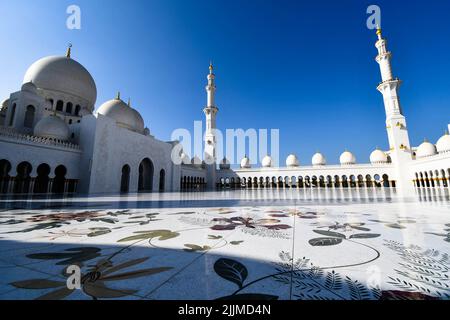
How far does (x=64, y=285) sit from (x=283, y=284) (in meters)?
1.08

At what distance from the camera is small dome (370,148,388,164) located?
20.4m

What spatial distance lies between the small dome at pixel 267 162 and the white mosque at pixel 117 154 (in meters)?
0.46

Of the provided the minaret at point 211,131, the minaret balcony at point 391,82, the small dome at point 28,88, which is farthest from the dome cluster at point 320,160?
the small dome at point 28,88

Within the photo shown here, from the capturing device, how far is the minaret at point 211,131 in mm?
23406

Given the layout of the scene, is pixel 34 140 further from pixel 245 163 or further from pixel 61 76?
pixel 245 163

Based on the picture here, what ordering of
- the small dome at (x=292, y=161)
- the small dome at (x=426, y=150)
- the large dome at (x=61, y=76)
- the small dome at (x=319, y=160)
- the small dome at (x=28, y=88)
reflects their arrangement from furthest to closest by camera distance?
the small dome at (x=292, y=161) < the small dome at (x=319, y=160) < the small dome at (x=426, y=150) < the large dome at (x=61, y=76) < the small dome at (x=28, y=88)

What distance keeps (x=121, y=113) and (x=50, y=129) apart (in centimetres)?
513

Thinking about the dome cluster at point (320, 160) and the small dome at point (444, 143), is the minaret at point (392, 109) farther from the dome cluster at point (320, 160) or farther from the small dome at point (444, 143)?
the dome cluster at point (320, 160)

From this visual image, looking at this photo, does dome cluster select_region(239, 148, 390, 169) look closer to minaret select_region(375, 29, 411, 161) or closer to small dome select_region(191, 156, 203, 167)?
small dome select_region(191, 156, 203, 167)

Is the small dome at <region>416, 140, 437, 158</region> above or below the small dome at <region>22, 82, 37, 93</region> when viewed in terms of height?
below

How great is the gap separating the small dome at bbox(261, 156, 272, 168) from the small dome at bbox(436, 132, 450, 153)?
14.6m

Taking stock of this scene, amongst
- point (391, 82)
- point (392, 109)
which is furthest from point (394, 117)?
point (391, 82)

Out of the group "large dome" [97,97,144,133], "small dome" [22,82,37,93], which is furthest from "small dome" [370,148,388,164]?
"small dome" [22,82,37,93]

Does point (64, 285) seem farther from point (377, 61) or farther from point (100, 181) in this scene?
point (377, 61)
